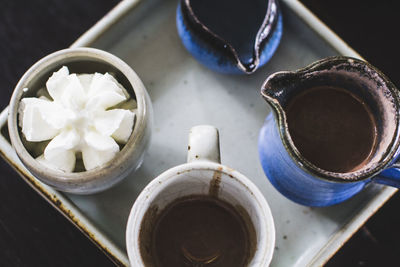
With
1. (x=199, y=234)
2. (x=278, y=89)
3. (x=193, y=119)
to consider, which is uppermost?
(x=278, y=89)

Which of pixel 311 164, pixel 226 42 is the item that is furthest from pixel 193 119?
pixel 311 164

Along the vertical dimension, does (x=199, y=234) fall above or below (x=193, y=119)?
below

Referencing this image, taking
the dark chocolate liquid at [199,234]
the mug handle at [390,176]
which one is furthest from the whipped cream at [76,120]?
the mug handle at [390,176]

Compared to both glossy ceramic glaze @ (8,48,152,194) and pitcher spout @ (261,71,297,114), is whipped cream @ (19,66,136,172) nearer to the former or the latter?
glossy ceramic glaze @ (8,48,152,194)

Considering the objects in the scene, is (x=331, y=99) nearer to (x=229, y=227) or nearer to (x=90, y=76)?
(x=229, y=227)

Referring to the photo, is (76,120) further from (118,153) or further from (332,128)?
(332,128)

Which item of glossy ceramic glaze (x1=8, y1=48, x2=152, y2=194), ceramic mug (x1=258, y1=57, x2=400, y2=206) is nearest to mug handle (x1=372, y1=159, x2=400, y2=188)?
ceramic mug (x1=258, y1=57, x2=400, y2=206)

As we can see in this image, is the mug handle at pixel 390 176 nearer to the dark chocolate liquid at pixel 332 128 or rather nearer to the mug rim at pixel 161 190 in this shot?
the dark chocolate liquid at pixel 332 128
